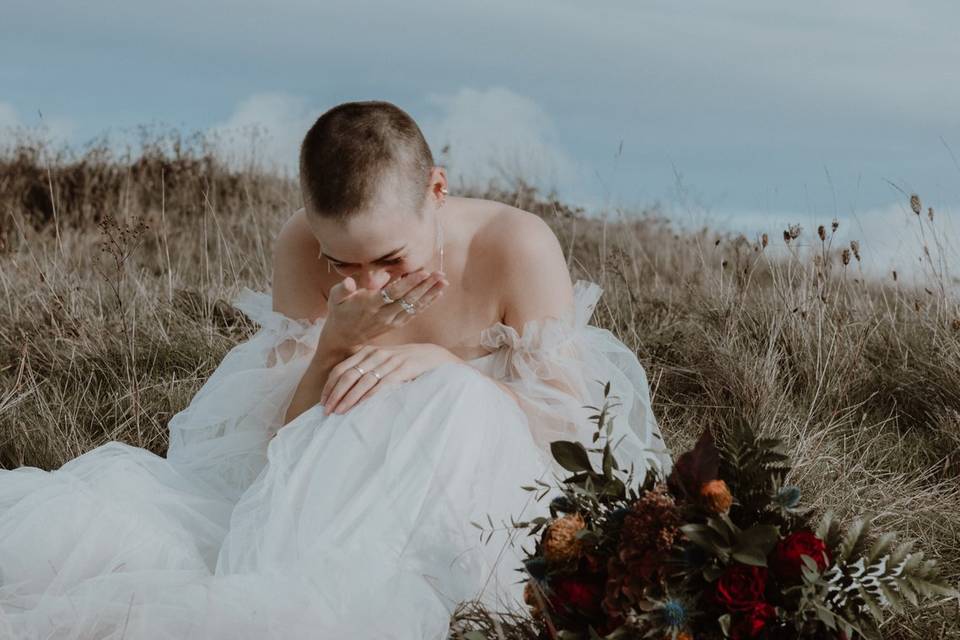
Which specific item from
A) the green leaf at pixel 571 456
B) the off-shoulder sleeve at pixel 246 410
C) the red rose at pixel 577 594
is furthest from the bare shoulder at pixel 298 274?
the red rose at pixel 577 594

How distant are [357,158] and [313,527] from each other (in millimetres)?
927

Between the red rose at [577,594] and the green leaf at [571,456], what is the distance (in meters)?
0.23

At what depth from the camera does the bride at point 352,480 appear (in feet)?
7.45

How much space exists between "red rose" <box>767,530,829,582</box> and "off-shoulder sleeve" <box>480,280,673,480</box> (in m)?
0.86

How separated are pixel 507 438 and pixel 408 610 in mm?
512

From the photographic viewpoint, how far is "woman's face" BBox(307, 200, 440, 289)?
8.46 ft

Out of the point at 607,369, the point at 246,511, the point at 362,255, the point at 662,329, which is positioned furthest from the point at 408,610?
the point at 662,329

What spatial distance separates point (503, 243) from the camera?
120 inches

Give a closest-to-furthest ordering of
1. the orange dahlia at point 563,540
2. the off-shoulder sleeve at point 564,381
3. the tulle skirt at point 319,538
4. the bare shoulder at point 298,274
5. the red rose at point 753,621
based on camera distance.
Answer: the red rose at point 753,621 < the orange dahlia at point 563,540 < the tulle skirt at point 319,538 < the off-shoulder sleeve at point 564,381 < the bare shoulder at point 298,274

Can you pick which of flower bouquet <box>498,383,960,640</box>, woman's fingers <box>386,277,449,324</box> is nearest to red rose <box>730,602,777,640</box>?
flower bouquet <box>498,383,960,640</box>

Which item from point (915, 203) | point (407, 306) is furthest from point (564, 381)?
point (915, 203)

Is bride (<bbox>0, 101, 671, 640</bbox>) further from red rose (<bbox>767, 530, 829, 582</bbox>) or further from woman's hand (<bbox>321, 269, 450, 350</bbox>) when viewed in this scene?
red rose (<bbox>767, 530, 829, 582</bbox>)

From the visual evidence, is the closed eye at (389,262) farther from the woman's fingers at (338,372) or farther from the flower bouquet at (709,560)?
the flower bouquet at (709,560)

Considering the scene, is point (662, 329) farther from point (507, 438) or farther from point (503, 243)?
point (507, 438)
